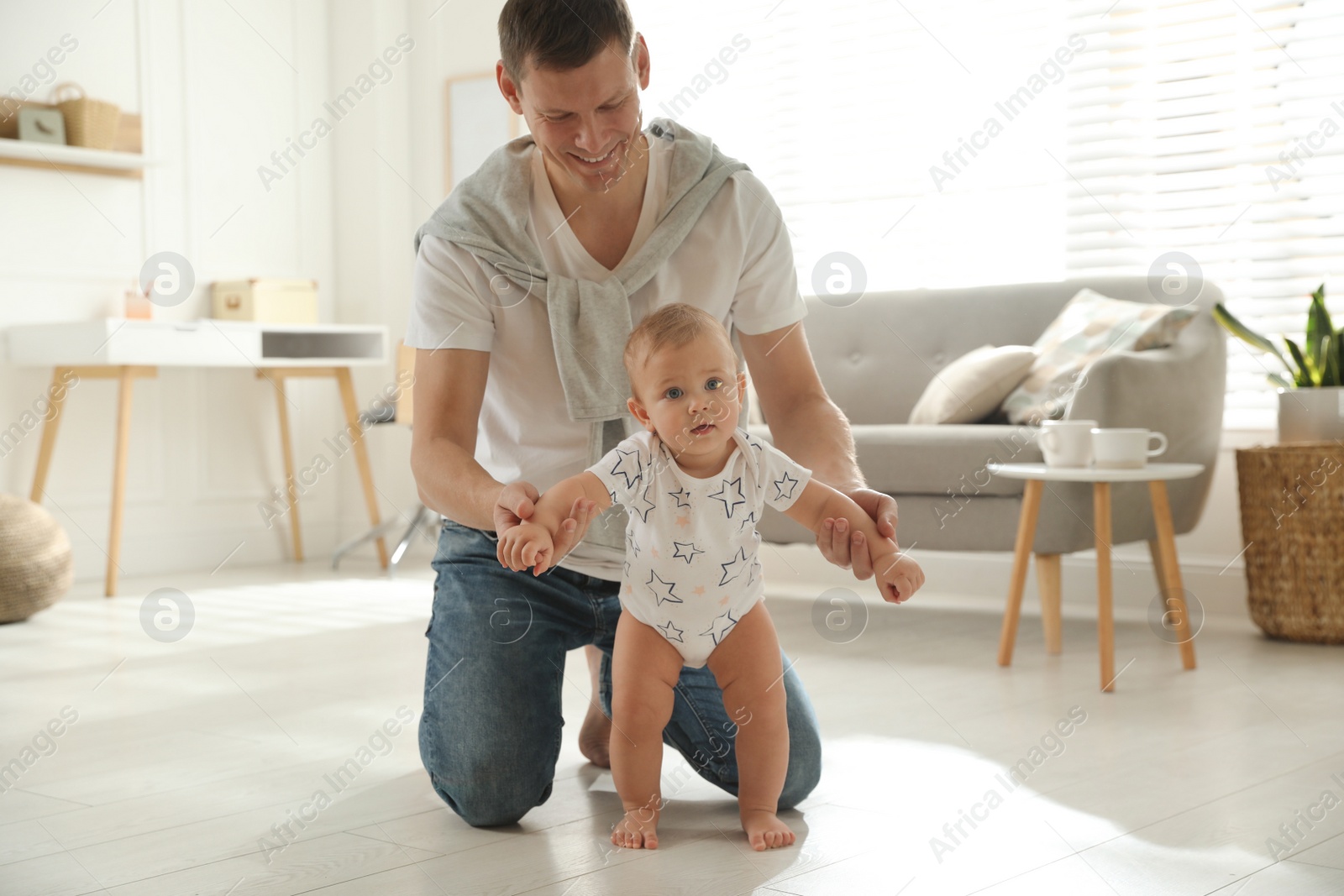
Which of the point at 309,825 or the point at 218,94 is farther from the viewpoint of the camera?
the point at 218,94

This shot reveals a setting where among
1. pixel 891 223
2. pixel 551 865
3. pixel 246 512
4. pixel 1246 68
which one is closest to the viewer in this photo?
pixel 551 865

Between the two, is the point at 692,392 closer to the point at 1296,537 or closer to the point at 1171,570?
the point at 1171,570

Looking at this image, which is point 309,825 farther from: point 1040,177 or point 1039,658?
point 1040,177

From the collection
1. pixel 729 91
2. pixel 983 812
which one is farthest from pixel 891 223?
pixel 983 812

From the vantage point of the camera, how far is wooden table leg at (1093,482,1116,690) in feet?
8.16

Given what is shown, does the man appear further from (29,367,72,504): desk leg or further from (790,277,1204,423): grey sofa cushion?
(29,367,72,504): desk leg

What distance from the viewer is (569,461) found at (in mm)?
1729

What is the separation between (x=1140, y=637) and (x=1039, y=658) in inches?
15.8

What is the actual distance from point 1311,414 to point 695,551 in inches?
84.5

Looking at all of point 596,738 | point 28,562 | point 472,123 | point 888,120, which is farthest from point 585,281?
point 472,123

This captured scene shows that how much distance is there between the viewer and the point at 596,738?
6.42 ft

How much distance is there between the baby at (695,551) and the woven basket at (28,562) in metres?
2.53

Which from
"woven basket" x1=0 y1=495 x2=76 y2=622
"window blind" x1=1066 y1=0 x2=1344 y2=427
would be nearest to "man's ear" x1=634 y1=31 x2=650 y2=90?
"window blind" x1=1066 y1=0 x2=1344 y2=427

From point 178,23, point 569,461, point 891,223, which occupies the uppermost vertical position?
point 178,23
